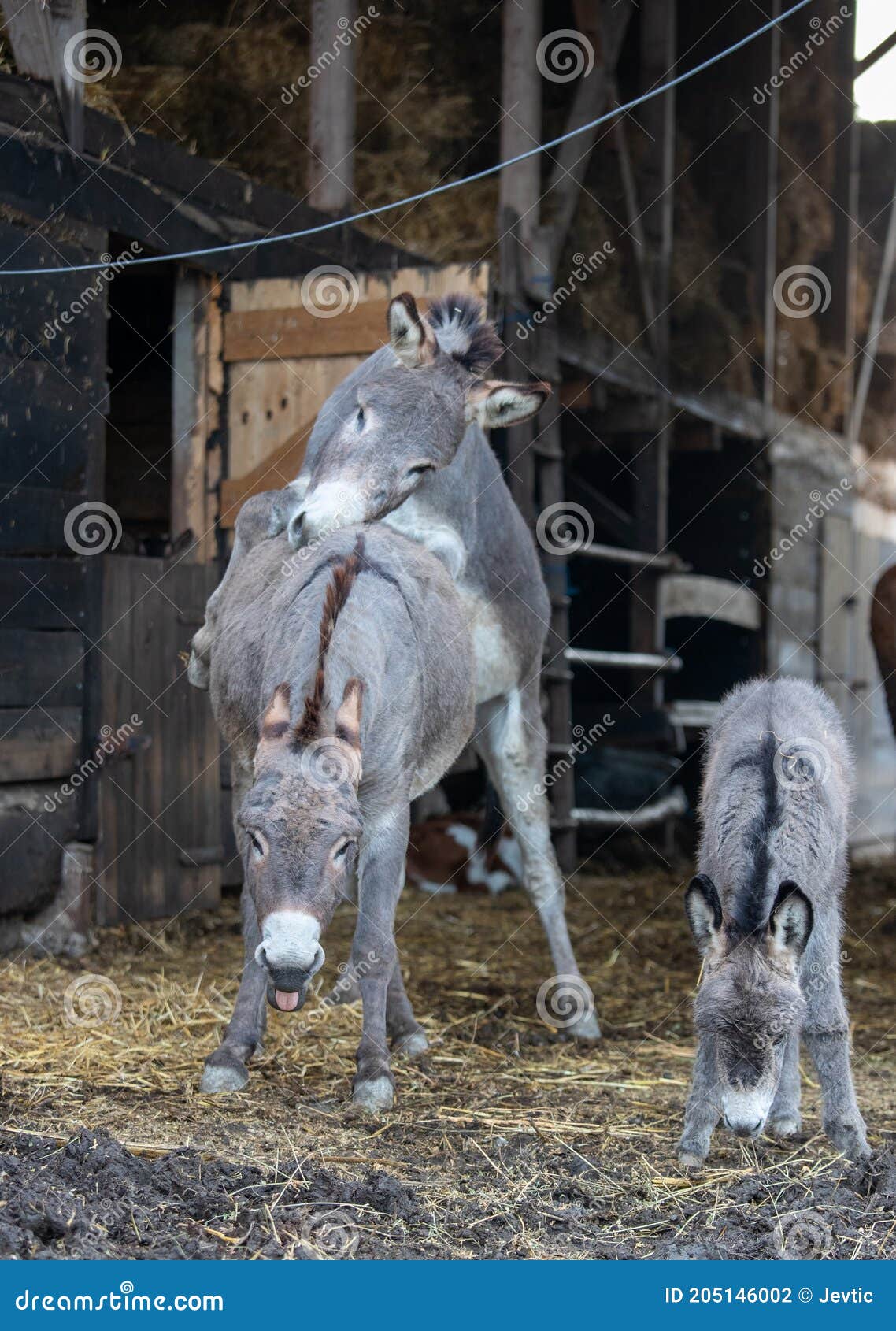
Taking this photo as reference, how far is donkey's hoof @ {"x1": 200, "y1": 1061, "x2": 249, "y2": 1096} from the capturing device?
4.76 metres

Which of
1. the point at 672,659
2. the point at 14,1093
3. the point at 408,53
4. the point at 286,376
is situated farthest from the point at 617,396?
the point at 14,1093

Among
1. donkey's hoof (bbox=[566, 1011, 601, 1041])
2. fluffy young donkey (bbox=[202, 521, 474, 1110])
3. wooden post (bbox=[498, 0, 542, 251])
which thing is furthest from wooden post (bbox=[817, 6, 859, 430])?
fluffy young donkey (bbox=[202, 521, 474, 1110])

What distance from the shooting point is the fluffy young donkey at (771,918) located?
384 cm

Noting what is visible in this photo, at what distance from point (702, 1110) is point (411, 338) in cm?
316

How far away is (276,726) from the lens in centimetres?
406

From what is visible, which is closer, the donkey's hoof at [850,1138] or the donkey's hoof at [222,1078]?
the donkey's hoof at [850,1138]

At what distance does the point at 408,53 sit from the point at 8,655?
5886 mm

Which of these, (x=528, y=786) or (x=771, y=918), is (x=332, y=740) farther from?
(x=528, y=786)

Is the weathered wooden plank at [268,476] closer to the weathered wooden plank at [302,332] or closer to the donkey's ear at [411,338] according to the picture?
the weathered wooden plank at [302,332]

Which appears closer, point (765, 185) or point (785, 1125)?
point (785, 1125)

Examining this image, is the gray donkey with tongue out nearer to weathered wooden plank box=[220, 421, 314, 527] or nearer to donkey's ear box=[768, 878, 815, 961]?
weathered wooden plank box=[220, 421, 314, 527]

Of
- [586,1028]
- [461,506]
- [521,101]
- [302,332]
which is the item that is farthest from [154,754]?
[521,101]

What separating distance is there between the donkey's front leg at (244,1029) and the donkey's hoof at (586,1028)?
1.56 metres

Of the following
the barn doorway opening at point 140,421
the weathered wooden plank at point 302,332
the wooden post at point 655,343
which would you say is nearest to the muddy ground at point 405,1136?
the weathered wooden plank at point 302,332
